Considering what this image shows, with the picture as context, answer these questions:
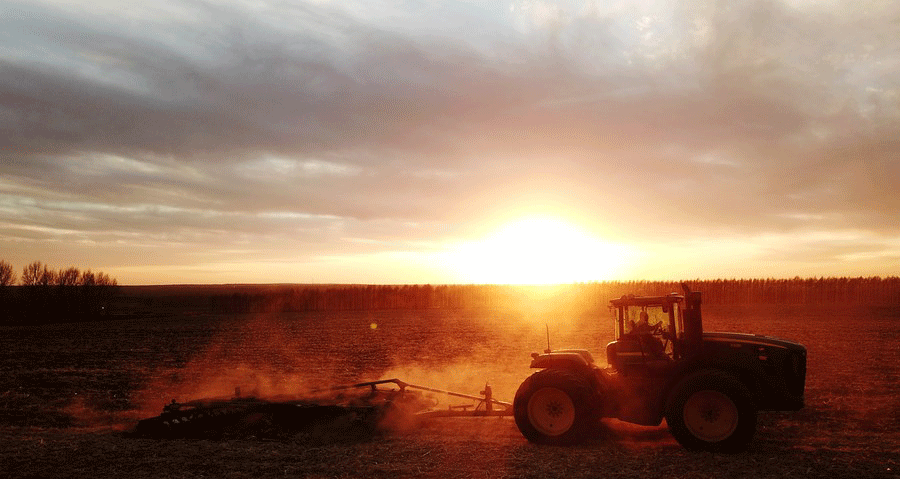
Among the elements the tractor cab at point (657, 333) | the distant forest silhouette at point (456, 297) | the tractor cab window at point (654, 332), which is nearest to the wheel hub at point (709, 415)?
the tractor cab at point (657, 333)

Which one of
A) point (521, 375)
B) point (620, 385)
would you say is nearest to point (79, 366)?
point (521, 375)

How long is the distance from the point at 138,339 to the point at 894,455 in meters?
33.8

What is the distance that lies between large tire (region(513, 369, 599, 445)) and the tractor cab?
0.85m

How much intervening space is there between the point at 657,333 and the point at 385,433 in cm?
544

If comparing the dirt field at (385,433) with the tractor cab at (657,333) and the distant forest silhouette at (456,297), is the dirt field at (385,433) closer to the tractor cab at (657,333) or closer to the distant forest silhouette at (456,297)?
the tractor cab at (657,333)

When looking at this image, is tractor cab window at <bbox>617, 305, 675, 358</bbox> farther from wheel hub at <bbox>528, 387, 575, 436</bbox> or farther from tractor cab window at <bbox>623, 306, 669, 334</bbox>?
wheel hub at <bbox>528, 387, 575, 436</bbox>

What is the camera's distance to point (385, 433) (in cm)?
1240

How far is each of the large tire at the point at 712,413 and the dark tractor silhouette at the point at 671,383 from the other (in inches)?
0.6

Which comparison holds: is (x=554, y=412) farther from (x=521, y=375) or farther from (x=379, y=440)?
(x=521, y=375)

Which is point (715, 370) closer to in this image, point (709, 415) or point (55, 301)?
point (709, 415)

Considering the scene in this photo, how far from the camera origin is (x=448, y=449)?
11.0 metres

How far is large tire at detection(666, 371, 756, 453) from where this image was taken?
10.1 meters

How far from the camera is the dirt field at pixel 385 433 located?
393 inches

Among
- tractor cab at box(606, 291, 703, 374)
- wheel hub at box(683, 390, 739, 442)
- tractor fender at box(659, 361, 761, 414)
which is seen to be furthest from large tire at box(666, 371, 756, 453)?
tractor cab at box(606, 291, 703, 374)
